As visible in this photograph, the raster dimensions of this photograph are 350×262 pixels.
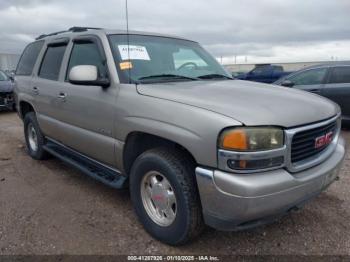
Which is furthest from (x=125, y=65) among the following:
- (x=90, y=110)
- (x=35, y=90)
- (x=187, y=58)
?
(x=35, y=90)

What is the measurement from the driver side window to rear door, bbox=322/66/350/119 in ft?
14.7

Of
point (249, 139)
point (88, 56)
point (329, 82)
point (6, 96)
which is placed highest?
point (88, 56)

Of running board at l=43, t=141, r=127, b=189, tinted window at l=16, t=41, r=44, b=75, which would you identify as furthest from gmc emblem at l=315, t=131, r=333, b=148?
tinted window at l=16, t=41, r=44, b=75

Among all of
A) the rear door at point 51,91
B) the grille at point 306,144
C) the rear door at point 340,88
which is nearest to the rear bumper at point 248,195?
the grille at point 306,144

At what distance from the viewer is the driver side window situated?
3.67 metres

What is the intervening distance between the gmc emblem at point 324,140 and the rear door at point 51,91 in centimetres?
275

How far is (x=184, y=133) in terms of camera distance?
2.39m

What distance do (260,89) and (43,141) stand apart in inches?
132

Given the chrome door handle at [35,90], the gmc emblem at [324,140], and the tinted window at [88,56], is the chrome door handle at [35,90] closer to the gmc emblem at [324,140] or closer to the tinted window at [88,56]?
the tinted window at [88,56]

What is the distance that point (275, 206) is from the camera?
2.27m

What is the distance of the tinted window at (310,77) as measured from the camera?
7.58m

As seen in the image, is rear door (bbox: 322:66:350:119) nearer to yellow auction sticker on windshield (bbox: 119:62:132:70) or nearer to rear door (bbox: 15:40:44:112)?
yellow auction sticker on windshield (bbox: 119:62:132:70)

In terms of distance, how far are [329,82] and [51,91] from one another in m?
5.92

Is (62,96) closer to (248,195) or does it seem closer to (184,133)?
(184,133)
